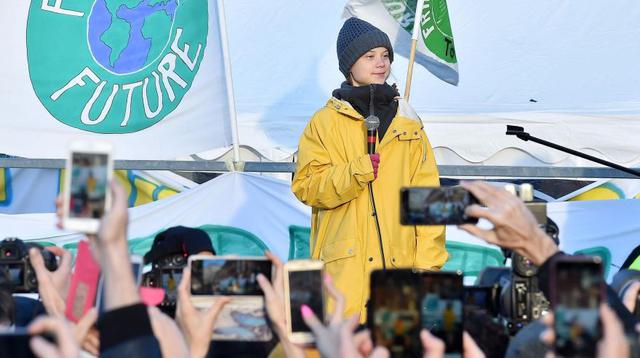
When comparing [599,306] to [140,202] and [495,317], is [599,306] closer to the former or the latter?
[495,317]

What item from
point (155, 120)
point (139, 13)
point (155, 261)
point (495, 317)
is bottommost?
point (495, 317)

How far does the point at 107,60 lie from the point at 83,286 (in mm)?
3900

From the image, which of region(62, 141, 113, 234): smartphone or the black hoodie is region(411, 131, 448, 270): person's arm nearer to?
the black hoodie

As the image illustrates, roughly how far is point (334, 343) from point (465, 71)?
18.3ft

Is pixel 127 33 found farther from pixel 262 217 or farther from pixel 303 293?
pixel 303 293

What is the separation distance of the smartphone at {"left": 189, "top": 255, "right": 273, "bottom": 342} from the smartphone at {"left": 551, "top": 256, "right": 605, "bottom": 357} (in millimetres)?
1266

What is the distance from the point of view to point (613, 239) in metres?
6.16

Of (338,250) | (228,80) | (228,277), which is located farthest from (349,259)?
(228,80)

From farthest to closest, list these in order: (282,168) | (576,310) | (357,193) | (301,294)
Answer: (282,168)
(357,193)
(301,294)
(576,310)

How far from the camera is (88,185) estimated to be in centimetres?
213

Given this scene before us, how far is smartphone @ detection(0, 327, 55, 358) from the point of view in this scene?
2.01 m

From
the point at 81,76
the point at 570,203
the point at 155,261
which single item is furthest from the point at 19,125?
the point at 570,203

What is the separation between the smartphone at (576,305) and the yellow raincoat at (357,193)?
8.47 feet

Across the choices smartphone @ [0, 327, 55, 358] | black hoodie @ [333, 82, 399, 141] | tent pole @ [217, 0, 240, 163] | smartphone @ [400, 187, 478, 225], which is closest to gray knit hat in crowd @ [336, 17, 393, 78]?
black hoodie @ [333, 82, 399, 141]
